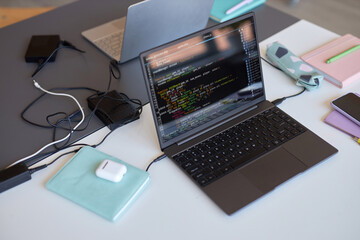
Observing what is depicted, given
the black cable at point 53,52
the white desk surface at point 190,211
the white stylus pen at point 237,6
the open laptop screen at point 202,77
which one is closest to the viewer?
the white desk surface at point 190,211

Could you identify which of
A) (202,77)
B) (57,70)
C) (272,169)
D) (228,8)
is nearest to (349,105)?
(272,169)

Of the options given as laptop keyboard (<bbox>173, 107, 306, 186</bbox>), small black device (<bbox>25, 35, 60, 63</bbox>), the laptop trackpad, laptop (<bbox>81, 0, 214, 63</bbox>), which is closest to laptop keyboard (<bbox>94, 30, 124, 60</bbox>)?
laptop (<bbox>81, 0, 214, 63</bbox>)

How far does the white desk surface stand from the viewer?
751 millimetres

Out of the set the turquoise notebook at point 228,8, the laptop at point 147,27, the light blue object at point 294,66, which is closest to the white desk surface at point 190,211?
the light blue object at point 294,66

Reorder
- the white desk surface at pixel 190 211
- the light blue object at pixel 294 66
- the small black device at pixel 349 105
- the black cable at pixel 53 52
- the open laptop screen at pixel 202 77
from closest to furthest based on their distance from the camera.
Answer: the white desk surface at pixel 190 211 < the open laptop screen at pixel 202 77 < the small black device at pixel 349 105 < the light blue object at pixel 294 66 < the black cable at pixel 53 52

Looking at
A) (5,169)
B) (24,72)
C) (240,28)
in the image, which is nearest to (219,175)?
(240,28)

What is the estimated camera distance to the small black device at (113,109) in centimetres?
100

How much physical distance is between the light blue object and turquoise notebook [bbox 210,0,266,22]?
0.90 ft

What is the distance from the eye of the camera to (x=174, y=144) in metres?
0.92

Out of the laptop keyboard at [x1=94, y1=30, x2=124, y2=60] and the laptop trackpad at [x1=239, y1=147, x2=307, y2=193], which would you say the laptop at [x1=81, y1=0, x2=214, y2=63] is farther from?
the laptop trackpad at [x1=239, y1=147, x2=307, y2=193]

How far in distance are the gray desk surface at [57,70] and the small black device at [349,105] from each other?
1.40ft

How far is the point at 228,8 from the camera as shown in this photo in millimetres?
1450

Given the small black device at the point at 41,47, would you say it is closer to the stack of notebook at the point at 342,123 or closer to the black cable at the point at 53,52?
the black cable at the point at 53,52

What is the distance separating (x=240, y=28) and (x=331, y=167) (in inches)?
16.7
